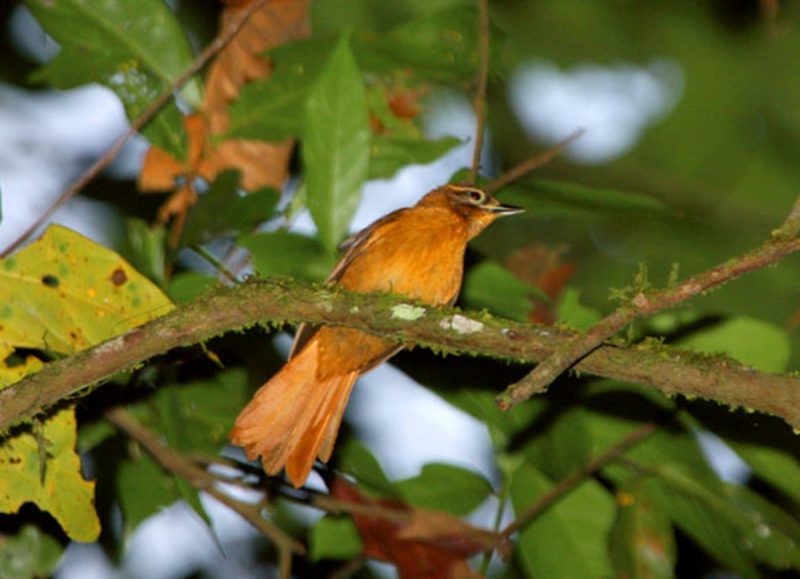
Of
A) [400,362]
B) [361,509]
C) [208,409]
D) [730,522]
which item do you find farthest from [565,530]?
[208,409]

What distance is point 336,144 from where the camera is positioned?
4.20 m

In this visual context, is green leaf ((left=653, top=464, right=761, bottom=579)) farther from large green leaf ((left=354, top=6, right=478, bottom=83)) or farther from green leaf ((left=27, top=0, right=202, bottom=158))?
green leaf ((left=27, top=0, right=202, bottom=158))

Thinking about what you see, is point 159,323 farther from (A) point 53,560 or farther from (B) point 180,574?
(B) point 180,574

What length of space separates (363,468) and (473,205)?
0.99 metres

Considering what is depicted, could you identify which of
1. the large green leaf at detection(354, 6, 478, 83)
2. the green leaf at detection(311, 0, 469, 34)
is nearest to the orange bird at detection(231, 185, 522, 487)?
the large green leaf at detection(354, 6, 478, 83)

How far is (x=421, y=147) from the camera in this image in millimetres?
4805

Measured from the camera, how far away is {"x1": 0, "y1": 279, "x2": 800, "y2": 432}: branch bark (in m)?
3.27

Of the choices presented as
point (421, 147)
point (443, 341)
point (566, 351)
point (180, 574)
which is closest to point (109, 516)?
point (180, 574)

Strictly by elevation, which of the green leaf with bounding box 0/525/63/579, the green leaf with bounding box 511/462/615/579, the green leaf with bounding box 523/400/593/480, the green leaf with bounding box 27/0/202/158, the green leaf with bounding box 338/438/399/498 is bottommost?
the green leaf with bounding box 511/462/615/579

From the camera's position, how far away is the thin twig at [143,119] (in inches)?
168

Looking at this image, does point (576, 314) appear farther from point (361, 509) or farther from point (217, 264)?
point (217, 264)

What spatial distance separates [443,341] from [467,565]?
0.98m

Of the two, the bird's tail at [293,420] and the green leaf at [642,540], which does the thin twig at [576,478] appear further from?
the bird's tail at [293,420]

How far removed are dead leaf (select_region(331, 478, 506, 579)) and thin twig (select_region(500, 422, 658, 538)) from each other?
0.08 m
